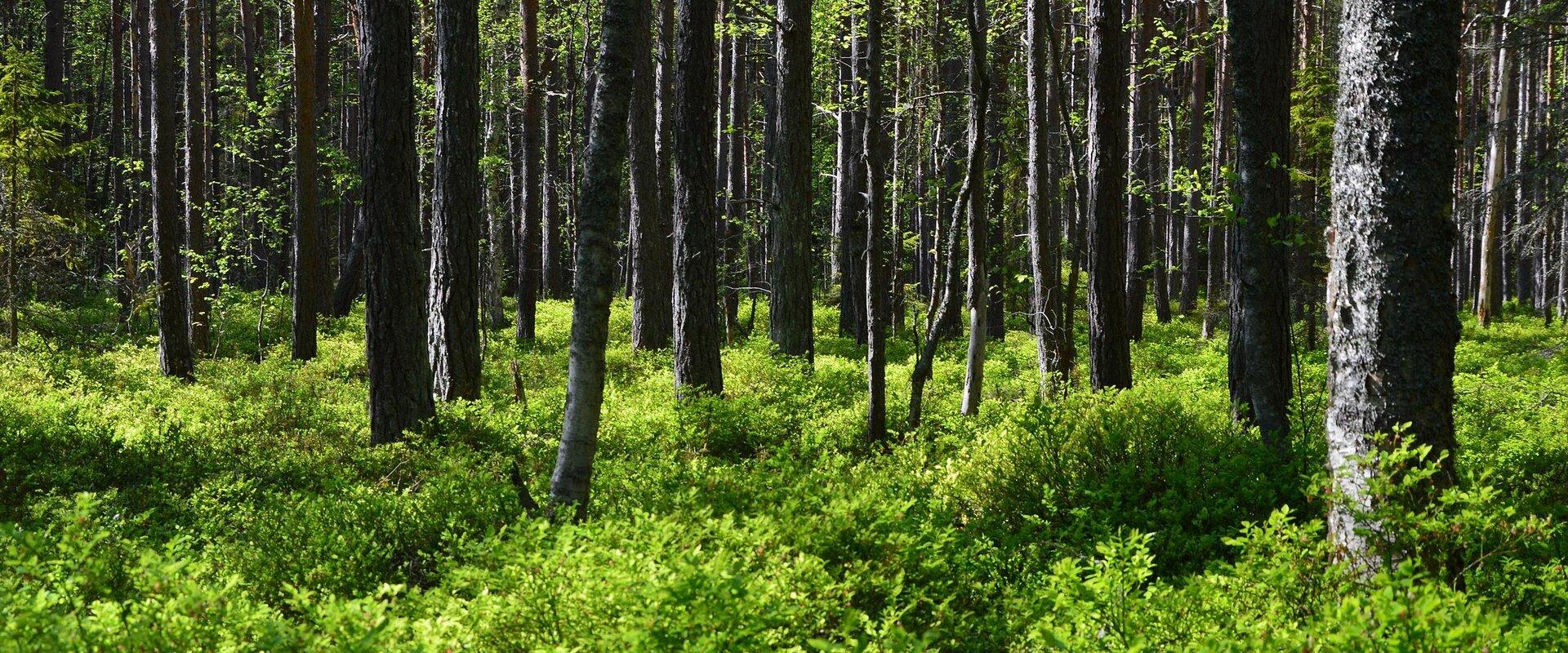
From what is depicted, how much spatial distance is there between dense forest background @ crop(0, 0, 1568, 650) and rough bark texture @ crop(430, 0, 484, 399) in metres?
0.04

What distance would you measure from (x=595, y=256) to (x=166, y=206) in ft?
37.1

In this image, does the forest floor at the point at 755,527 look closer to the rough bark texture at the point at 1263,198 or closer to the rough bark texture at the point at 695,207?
the rough bark texture at the point at 1263,198

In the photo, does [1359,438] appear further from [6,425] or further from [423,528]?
[6,425]

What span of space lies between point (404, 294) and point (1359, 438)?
7.31 metres

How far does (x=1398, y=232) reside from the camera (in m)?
4.26

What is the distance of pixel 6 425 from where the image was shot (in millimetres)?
9359

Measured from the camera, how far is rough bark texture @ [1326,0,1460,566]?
4215 mm

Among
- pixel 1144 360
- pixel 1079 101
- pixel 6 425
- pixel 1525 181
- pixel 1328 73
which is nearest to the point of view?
pixel 6 425

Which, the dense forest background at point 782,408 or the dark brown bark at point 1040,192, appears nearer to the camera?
the dense forest background at point 782,408

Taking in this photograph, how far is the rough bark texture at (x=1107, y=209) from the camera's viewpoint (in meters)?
10.1

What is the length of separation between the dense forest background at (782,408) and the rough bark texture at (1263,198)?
0.13 ft

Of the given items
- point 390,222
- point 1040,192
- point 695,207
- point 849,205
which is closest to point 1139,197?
point 849,205

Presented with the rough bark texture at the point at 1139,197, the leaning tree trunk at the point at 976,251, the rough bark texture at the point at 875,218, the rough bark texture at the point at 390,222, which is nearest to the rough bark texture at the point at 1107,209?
the leaning tree trunk at the point at 976,251

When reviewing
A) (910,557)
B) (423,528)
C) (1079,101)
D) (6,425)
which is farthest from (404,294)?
(1079,101)
